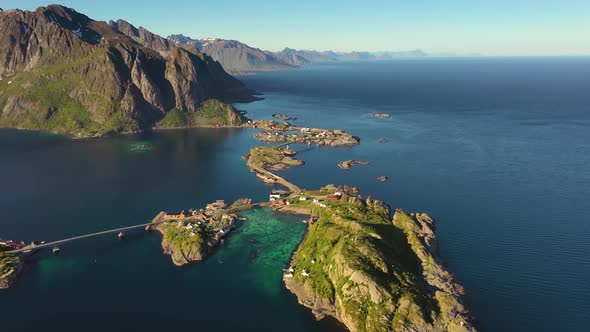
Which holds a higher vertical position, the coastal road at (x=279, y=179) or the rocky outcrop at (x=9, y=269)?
the coastal road at (x=279, y=179)

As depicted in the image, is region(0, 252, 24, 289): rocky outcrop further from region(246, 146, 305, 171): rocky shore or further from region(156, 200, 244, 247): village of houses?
region(246, 146, 305, 171): rocky shore

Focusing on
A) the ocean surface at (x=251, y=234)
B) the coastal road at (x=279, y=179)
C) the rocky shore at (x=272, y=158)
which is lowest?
the ocean surface at (x=251, y=234)

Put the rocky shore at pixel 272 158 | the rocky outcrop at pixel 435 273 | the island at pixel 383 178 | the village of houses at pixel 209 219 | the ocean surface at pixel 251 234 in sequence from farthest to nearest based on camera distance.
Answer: the rocky shore at pixel 272 158
the island at pixel 383 178
the village of houses at pixel 209 219
the ocean surface at pixel 251 234
the rocky outcrop at pixel 435 273

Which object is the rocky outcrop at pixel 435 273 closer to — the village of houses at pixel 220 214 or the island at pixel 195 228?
the village of houses at pixel 220 214

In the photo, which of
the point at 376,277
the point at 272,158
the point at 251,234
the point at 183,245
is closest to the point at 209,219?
the point at 251,234

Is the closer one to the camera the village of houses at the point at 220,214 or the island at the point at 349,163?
the village of houses at the point at 220,214

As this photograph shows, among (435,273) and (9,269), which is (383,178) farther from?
(9,269)

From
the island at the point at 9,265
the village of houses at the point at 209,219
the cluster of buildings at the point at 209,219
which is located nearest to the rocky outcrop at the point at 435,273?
the cluster of buildings at the point at 209,219

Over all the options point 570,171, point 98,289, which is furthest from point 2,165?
point 570,171
